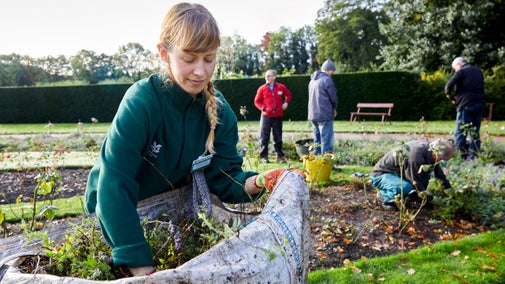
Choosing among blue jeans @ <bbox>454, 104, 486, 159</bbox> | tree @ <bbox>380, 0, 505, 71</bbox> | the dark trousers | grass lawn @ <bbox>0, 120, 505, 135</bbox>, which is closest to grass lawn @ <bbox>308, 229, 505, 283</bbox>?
blue jeans @ <bbox>454, 104, 486, 159</bbox>

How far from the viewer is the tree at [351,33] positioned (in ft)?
137

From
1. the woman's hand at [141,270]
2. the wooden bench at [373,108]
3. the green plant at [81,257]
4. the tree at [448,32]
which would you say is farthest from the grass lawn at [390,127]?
the woman's hand at [141,270]

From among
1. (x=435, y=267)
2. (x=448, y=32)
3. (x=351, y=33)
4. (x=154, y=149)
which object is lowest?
(x=435, y=267)

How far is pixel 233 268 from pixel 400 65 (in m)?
21.1

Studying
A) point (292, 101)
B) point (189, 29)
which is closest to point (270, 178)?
point (189, 29)

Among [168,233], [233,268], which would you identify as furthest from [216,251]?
[168,233]

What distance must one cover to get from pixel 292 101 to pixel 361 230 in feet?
48.0

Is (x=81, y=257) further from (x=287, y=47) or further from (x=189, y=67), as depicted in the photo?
(x=287, y=47)

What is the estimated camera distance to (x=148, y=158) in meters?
1.46

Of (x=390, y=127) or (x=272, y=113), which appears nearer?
(x=272, y=113)

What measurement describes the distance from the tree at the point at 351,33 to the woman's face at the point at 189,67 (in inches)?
1580

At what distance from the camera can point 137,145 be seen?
128 cm

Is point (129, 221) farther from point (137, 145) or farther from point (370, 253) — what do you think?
point (370, 253)

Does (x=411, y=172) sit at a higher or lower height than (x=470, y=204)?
higher
